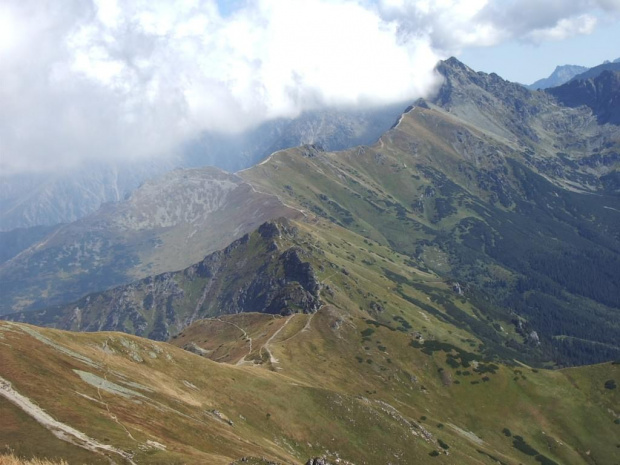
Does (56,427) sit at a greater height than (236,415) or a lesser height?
greater

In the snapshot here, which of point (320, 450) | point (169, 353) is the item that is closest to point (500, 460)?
point (320, 450)

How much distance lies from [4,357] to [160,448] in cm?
3105

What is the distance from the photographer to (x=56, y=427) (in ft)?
207

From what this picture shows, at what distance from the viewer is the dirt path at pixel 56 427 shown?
6069cm

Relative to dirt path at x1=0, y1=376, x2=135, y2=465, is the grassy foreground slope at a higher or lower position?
lower

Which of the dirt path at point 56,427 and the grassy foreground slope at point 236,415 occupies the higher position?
the dirt path at point 56,427

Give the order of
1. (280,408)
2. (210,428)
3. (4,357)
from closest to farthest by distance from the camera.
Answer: (4,357) < (210,428) < (280,408)

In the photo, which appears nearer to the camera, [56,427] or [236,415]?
[56,427]

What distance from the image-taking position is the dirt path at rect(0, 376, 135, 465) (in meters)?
60.7

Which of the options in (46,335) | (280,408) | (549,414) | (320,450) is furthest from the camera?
(549,414)

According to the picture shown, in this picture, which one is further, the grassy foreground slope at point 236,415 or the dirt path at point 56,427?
the grassy foreground slope at point 236,415

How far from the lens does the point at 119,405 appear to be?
8156 cm

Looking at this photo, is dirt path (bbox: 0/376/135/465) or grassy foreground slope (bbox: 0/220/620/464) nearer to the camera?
dirt path (bbox: 0/376/135/465)

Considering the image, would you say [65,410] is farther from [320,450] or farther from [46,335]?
[320,450]
